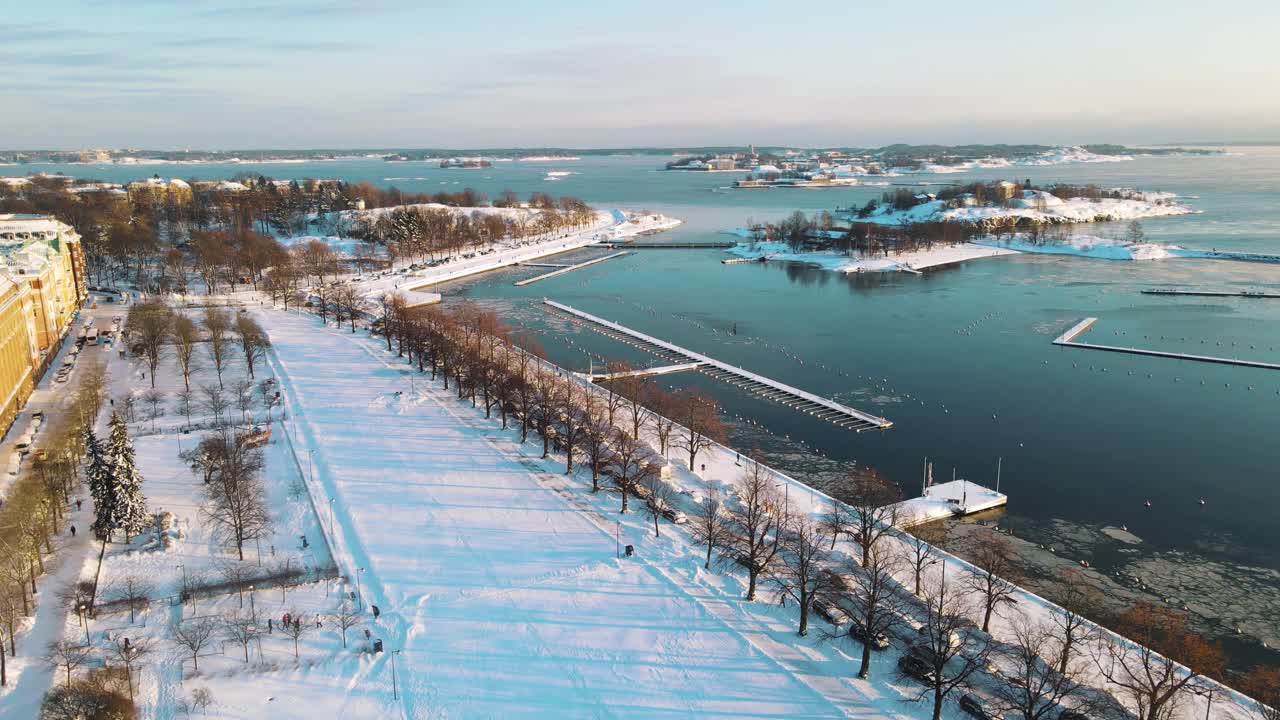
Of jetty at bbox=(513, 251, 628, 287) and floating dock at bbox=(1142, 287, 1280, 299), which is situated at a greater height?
jetty at bbox=(513, 251, 628, 287)

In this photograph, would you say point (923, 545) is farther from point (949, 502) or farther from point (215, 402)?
point (215, 402)

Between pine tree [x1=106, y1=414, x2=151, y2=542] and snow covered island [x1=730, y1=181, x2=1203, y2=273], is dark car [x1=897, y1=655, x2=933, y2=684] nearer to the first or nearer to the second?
pine tree [x1=106, y1=414, x2=151, y2=542]

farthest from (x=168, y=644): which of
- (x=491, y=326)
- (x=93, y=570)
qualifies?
(x=491, y=326)

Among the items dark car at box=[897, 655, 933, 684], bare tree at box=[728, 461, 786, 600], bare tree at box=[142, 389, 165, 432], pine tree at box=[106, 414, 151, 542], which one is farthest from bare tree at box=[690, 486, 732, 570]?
bare tree at box=[142, 389, 165, 432]

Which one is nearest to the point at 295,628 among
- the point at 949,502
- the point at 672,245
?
the point at 949,502

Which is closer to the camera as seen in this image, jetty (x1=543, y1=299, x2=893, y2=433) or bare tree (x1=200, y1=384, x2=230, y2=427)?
bare tree (x1=200, y1=384, x2=230, y2=427)

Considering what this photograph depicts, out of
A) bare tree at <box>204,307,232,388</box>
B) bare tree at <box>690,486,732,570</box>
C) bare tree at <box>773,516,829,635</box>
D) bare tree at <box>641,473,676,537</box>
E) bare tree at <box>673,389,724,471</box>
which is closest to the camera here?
bare tree at <box>773,516,829,635</box>
